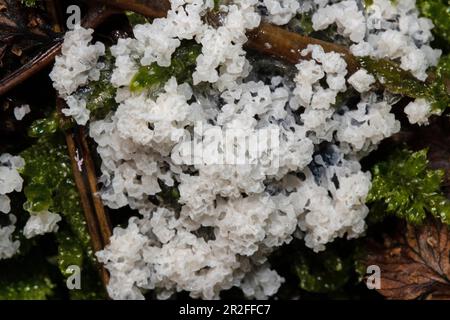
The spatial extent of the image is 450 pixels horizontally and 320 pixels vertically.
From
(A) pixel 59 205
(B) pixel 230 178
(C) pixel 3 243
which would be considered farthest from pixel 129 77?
(C) pixel 3 243

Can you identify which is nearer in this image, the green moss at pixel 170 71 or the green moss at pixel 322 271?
the green moss at pixel 170 71

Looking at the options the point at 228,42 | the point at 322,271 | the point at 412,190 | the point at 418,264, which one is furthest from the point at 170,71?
the point at 418,264

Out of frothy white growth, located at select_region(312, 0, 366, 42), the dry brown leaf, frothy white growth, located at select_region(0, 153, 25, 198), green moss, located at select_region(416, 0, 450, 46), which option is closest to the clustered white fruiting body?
frothy white growth, located at select_region(312, 0, 366, 42)

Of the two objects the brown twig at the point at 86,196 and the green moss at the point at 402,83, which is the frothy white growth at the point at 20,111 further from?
the green moss at the point at 402,83

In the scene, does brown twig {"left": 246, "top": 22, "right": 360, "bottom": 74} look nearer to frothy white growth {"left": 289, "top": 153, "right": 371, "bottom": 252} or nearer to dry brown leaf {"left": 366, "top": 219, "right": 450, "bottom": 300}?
frothy white growth {"left": 289, "top": 153, "right": 371, "bottom": 252}

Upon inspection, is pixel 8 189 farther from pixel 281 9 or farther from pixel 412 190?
pixel 412 190

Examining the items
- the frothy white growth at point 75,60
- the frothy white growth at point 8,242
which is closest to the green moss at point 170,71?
the frothy white growth at point 75,60

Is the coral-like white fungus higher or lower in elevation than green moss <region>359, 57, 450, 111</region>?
lower
